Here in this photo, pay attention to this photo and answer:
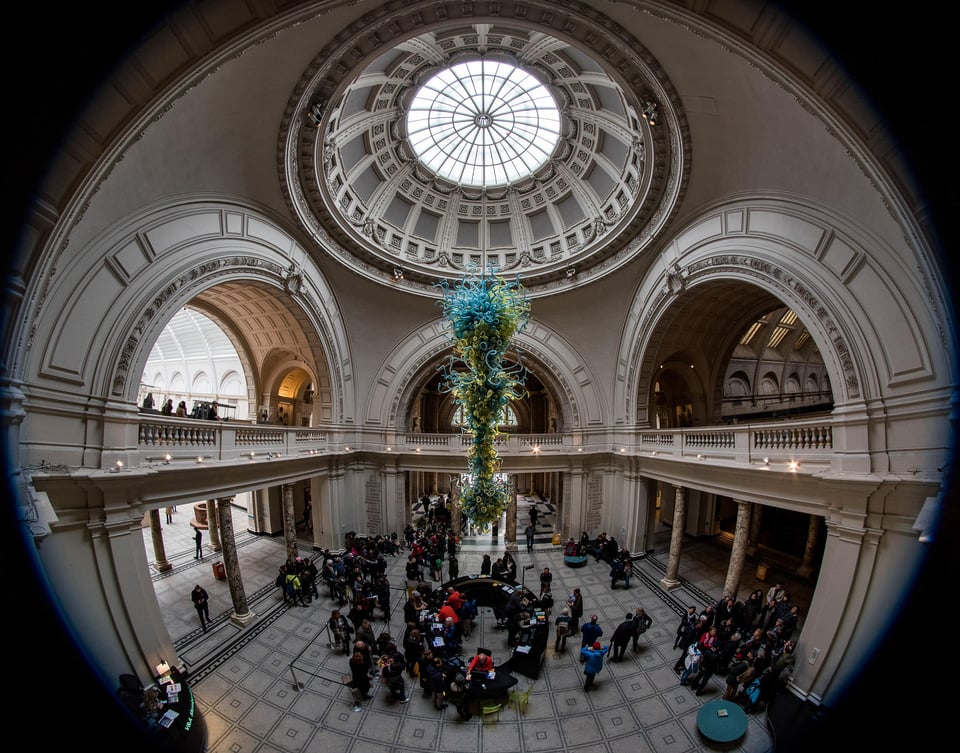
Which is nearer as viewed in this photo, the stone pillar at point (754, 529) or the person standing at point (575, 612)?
the person standing at point (575, 612)

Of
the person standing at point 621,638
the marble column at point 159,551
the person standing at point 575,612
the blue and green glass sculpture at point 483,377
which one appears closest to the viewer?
the person standing at point 621,638

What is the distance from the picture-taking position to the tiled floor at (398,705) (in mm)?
6059

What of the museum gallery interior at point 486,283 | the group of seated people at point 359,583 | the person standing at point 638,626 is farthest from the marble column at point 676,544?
the group of seated people at point 359,583

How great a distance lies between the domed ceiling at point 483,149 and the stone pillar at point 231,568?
857cm

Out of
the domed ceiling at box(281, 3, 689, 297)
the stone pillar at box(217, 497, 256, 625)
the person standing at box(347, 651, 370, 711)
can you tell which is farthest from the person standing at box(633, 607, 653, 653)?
the domed ceiling at box(281, 3, 689, 297)

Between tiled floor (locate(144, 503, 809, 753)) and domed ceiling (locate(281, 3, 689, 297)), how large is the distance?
37.1 ft

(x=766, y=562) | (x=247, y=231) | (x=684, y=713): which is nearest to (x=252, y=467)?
(x=247, y=231)

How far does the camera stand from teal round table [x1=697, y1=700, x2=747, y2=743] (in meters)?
5.74

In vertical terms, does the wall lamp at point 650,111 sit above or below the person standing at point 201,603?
above

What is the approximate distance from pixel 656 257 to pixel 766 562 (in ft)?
37.3

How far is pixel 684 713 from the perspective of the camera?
6605 mm

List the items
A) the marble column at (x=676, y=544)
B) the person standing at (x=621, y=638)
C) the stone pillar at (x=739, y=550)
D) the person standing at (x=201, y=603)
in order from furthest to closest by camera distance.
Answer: the marble column at (x=676, y=544)
the stone pillar at (x=739, y=550)
the person standing at (x=201, y=603)
the person standing at (x=621, y=638)

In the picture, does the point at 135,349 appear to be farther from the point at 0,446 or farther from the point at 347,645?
the point at 347,645

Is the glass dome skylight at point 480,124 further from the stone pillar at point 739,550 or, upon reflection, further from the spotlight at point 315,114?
the stone pillar at point 739,550
